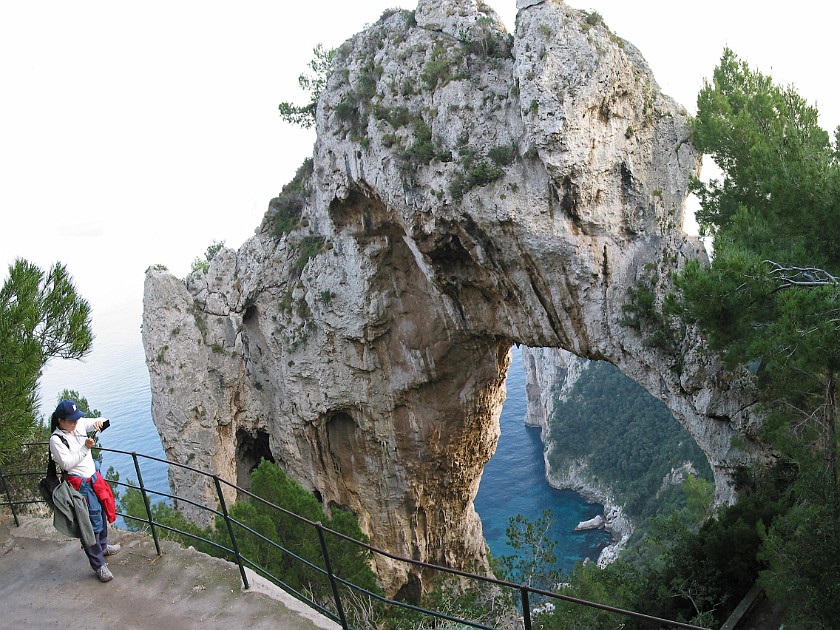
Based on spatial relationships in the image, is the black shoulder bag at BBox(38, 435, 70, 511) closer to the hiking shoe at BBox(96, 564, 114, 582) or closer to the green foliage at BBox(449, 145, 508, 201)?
the hiking shoe at BBox(96, 564, 114, 582)

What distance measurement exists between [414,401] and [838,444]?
43.0 feet

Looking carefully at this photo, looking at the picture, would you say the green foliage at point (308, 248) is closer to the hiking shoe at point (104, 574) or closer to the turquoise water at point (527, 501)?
the hiking shoe at point (104, 574)

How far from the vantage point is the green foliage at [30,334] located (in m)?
7.31

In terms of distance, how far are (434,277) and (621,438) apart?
36514 millimetres

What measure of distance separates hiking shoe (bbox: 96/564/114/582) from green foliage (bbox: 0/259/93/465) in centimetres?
256

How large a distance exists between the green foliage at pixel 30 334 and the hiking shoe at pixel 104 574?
256 cm

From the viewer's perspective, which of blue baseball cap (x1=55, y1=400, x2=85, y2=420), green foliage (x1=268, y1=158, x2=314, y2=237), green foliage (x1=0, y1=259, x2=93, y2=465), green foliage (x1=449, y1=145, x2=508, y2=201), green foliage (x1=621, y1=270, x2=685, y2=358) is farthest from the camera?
green foliage (x1=268, y1=158, x2=314, y2=237)

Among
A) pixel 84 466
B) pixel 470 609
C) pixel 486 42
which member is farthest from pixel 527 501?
pixel 84 466

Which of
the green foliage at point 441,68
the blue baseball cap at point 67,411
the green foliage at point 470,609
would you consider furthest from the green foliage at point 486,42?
the green foliage at point 470,609

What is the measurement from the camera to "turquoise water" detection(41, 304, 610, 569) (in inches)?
1645

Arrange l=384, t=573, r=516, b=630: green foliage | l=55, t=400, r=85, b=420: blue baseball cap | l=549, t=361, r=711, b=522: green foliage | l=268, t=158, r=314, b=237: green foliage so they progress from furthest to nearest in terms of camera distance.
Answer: l=549, t=361, r=711, b=522: green foliage < l=268, t=158, r=314, b=237: green foliage < l=384, t=573, r=516, b=630: green foliage < l=55, t=400, r=85, b=420: blue baseball cap

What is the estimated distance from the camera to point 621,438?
48656mm

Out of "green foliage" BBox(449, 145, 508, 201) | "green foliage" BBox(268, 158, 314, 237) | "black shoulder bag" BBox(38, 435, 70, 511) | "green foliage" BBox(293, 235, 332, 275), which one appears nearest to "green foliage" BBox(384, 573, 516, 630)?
"black shoulder bag" BBox(38, 435, 70, 511)

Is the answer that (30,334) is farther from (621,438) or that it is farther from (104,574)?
(621,438)
